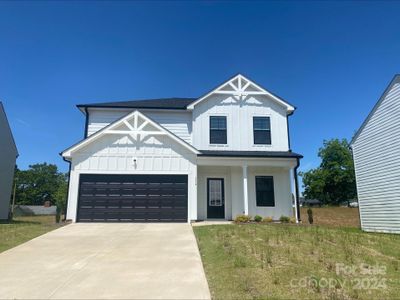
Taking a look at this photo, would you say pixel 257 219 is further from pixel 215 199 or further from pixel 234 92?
pixel 234 92

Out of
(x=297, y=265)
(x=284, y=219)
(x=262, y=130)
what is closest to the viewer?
(x=297, y=265)

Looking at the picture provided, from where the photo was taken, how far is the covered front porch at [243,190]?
53.5ft

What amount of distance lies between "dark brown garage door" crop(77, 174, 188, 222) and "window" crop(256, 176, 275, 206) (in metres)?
4.33

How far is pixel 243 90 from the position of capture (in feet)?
58.6

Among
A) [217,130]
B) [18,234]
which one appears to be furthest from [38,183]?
[18,234]

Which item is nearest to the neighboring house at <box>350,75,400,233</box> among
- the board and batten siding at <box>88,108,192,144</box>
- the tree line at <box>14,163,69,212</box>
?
the board and batten siding at <box>88,108,192,144</box>

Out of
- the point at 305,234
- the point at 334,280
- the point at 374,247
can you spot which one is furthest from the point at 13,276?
the point at 374,247

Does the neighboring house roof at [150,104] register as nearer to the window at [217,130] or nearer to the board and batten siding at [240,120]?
the board and batten siding at [240,120]

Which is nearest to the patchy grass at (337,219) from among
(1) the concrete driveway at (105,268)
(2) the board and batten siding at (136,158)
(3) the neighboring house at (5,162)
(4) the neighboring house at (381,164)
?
(4) the neighboring house at (381,164)

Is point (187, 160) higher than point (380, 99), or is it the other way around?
point (380, 99)

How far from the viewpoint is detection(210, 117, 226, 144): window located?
679 inches

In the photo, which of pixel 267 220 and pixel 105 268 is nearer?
pixel 105 268

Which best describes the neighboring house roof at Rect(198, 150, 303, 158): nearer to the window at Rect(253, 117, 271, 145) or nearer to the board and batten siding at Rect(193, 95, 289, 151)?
the board and batten siding at Rect(193, 95, 289, 151)

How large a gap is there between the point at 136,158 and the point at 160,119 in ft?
11.9
